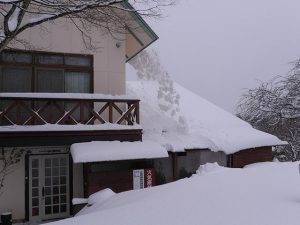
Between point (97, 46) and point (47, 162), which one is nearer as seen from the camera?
point (47, 162)

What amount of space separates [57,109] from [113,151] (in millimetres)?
2614

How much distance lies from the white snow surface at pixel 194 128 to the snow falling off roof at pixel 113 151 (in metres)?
1.47

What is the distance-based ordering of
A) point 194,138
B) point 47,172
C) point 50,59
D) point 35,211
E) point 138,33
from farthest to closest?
point 194,138, point 138,33, point 50,59, point 47,172, point 35,211

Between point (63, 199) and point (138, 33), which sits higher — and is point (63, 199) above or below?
below

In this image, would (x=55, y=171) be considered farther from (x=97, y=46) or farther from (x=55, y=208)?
(x=97, y=46)

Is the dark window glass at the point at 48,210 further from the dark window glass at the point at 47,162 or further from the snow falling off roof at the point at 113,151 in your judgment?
the snow falling off roof at the point at 113,151

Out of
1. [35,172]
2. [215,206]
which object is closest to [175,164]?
[35,172]

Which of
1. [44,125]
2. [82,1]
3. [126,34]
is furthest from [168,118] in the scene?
[82,1]

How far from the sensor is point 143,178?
11438 millimetres

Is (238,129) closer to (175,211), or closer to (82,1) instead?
(82,1)

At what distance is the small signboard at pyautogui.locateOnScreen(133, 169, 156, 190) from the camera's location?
11367 mm

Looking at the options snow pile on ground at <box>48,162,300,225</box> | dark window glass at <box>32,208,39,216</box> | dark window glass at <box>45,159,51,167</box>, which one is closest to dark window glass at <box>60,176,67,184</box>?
dark window glass at <box>45,159,51,167</box>

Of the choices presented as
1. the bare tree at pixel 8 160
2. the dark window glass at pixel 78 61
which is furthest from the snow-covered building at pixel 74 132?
the bare tree at pixel 8 160

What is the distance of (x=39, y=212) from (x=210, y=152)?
6.50 meters
